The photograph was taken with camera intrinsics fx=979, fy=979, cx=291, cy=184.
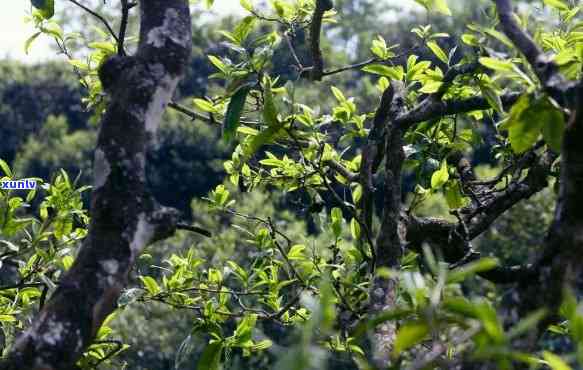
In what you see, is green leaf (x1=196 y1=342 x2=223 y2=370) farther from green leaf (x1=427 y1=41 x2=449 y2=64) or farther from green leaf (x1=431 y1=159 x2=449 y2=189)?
green leaf (x1=427 y1=41 x2=449 y2=64)

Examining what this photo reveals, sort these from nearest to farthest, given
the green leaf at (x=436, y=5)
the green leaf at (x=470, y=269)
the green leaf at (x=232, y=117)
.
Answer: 1. the green leaf at (x=470, y=269)
2. the green leaf at (x=232, y=117)
3. the green leaf at (x=436, y=5)

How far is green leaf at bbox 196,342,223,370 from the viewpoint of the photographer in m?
2.62

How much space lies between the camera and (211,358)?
2.66 m

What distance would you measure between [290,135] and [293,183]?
85 cm

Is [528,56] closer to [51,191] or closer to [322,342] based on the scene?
[322,342]

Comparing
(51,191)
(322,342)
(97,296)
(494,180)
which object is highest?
(51,191)

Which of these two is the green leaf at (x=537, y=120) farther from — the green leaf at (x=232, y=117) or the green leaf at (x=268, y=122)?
the green leaf at (x=232, y=117)

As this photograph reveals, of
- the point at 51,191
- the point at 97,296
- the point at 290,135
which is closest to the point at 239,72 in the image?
the point at 290,135

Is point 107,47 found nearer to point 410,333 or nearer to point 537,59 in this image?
point 537,59

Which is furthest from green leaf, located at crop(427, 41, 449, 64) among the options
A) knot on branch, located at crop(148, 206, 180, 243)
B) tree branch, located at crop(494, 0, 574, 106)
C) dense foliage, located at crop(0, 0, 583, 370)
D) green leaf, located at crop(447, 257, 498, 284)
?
green leaf, located at crop(447, 257, 498, 284)

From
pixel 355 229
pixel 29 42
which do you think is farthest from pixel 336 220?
pixel 29 42

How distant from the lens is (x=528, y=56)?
1824 mm

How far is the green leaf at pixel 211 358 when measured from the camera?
2.62m

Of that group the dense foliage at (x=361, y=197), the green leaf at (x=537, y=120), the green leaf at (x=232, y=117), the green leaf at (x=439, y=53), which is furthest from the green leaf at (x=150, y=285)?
the green leaf at (x=537, y=120)
